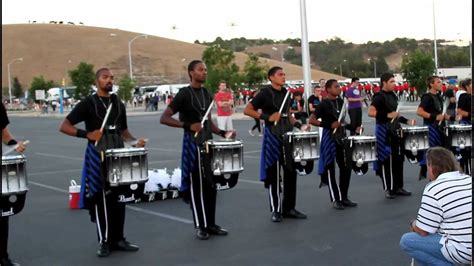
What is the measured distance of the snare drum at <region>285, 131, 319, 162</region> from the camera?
866 cm

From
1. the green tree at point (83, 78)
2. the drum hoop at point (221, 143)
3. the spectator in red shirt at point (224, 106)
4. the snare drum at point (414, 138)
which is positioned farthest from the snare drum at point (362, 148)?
the green tree at point (83, 78)

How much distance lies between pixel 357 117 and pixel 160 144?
7497 mm

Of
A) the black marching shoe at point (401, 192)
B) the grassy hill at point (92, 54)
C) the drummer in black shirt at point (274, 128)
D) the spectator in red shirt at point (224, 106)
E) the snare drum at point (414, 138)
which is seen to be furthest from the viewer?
the grassy hill at point (92, 54)

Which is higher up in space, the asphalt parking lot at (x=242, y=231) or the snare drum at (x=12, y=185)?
the snare drum at (x=12, y=185)

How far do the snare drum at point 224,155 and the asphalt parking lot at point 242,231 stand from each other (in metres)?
0.84

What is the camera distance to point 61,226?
359 inches

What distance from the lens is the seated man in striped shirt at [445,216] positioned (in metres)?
4.83

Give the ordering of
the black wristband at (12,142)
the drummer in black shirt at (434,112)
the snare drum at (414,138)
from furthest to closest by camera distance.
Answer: the drummer in black shirt at (434,112) < the snare drum at (414,138) < the black wristband at (12,142)

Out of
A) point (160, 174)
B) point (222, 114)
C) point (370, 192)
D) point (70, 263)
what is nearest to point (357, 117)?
point (222, 114)

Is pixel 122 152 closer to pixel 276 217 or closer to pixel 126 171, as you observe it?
pixel 126 171

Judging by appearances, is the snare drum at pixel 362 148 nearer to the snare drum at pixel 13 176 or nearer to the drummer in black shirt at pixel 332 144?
the drummer in black shirt at pixel 332 144

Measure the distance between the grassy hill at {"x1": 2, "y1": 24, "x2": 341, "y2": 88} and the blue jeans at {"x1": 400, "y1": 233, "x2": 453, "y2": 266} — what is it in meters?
122

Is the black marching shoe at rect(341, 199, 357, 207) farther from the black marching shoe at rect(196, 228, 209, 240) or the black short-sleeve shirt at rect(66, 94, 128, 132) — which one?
the black short-sleeve shirt at rect(66, 94, 128, 132)

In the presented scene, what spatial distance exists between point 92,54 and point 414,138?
14097cm
